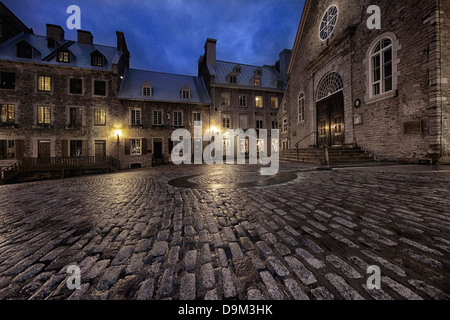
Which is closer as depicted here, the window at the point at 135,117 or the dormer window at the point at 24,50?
the dormer window at the point at 24,50

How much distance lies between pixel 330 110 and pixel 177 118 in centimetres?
1529

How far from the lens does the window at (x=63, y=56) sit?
17.2 metres

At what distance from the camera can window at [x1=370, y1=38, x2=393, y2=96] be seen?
8891 mm

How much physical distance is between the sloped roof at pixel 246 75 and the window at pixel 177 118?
20.8 ft

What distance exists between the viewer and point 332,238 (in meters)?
1.97

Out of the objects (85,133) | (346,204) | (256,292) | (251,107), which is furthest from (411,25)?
(85,133)

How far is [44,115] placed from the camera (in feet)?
54.0

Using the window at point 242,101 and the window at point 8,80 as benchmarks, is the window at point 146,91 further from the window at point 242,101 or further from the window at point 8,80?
the window at point 242,101

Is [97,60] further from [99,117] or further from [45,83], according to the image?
[99,117]

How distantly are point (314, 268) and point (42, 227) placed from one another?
3.64m

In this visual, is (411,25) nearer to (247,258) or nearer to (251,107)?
(247,258)

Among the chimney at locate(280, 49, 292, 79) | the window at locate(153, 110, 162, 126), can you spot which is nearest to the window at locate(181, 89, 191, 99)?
the window at locate(153, 110, 162, 126)

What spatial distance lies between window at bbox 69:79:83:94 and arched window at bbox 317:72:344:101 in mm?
22418

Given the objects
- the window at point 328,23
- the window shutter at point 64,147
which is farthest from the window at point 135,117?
the window at point 328,23
